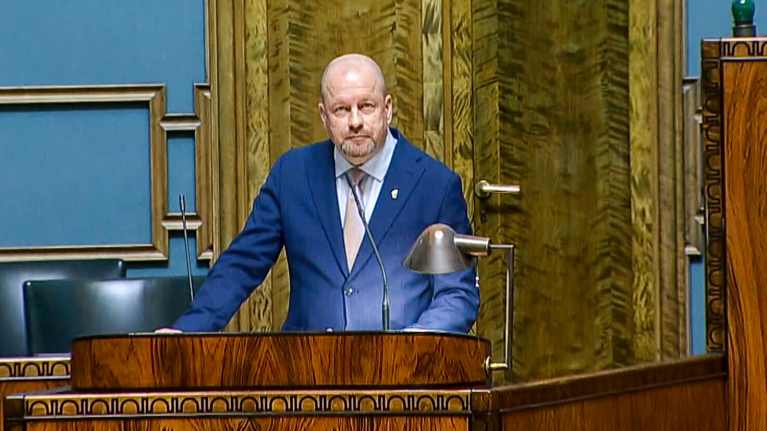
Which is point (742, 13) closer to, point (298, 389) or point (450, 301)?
point (450, 301)

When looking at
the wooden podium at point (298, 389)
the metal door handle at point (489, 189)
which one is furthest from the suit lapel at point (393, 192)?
the metal door handle at point (489, 189)

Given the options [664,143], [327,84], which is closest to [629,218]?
[664,143]

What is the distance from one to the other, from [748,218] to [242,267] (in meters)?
1.14

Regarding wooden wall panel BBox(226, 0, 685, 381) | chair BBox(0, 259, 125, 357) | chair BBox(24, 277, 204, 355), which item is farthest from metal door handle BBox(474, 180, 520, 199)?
chair BBox(24, 277, 204, 355)

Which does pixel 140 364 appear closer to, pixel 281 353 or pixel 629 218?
pixel 281 353

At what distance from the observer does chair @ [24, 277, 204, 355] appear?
16.3 ft

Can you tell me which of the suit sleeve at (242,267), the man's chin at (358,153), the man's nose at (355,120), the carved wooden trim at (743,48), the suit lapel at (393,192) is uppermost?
the carved wooden trim at (743,48)

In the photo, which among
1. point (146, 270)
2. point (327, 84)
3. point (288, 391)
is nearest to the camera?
point (288, 391)

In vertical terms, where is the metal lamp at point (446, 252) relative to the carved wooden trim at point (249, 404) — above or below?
above

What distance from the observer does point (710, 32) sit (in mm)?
6328

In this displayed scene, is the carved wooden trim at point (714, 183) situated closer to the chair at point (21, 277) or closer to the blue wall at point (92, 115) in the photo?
the chair at point (21, 277)

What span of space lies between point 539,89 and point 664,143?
0.42 meters

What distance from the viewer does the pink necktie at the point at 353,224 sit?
4.33 meters

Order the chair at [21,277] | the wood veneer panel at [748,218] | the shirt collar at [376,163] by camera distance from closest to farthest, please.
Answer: the wood veneer panel at [748,218], the shirt collar at [376,163], the chair at [21,277]
